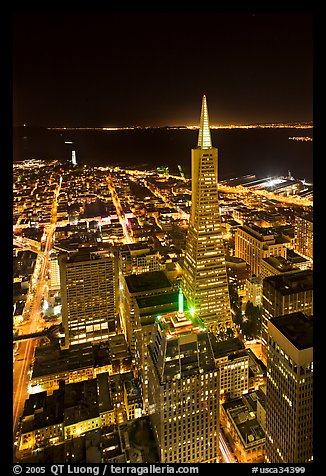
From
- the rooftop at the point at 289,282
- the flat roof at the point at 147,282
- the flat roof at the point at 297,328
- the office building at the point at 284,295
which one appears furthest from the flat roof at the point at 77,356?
the flat roof at the point at 297,328

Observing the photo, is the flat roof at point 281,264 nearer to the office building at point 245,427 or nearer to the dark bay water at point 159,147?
the dark bay water at point 159,147

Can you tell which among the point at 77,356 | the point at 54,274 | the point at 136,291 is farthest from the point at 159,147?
the point at 77,356

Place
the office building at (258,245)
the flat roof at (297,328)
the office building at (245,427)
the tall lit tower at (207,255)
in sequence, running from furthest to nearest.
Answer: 1. the office building at (258,245)
2. the tall lit tower at (207,255)
3. the office building at (245,427)
4. the flat roof at (297,328)

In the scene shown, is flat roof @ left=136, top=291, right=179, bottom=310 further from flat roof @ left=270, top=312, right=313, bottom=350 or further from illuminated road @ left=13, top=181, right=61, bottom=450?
flat roof @ left=270, top=312, right=313, bottom=350

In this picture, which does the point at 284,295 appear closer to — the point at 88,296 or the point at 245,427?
the point at 245,427

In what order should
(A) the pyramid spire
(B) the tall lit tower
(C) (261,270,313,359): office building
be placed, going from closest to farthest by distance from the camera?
(C) (261,270,313,359): office building, (A) the pyramid spire, (B) the tall lit tower

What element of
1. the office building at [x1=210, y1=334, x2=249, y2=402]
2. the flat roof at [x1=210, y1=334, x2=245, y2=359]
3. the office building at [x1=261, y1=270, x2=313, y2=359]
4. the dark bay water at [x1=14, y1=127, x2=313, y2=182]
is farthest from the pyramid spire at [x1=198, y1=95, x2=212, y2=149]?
the office building at [x1=210, y1=334, x2=249, y2=402]
